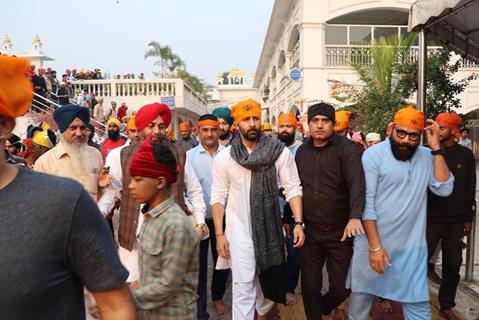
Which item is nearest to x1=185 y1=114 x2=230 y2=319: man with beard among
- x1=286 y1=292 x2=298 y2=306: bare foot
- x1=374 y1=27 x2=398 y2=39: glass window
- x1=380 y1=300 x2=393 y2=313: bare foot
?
x1=286 y1=292 x2=298 y2=306: bare foot

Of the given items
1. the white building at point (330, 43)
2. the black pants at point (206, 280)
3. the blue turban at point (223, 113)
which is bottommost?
the black pants at point (206, 280)

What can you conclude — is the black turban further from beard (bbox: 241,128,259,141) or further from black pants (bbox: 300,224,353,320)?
black pants (bbox: 300,224,353,320)

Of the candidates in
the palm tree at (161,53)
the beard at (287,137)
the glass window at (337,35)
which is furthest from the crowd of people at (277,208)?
the palm tree at (161,53)

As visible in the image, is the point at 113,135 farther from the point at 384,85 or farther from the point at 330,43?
the point at 330,43

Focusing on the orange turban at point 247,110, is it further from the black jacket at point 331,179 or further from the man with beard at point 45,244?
the man with beard at point 45,244

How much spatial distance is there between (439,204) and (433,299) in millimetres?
1126

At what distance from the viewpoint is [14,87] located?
1291 millimetres

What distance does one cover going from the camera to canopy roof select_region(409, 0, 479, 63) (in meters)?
4.45

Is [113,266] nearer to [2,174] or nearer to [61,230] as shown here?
[61,230]

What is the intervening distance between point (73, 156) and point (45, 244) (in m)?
2.46

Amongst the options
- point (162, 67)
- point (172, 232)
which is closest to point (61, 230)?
point (172, 232)

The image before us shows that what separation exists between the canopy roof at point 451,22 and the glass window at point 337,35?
39.0 feet

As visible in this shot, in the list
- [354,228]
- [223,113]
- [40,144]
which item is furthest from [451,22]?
[40,144]

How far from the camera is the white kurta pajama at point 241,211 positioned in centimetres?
371
